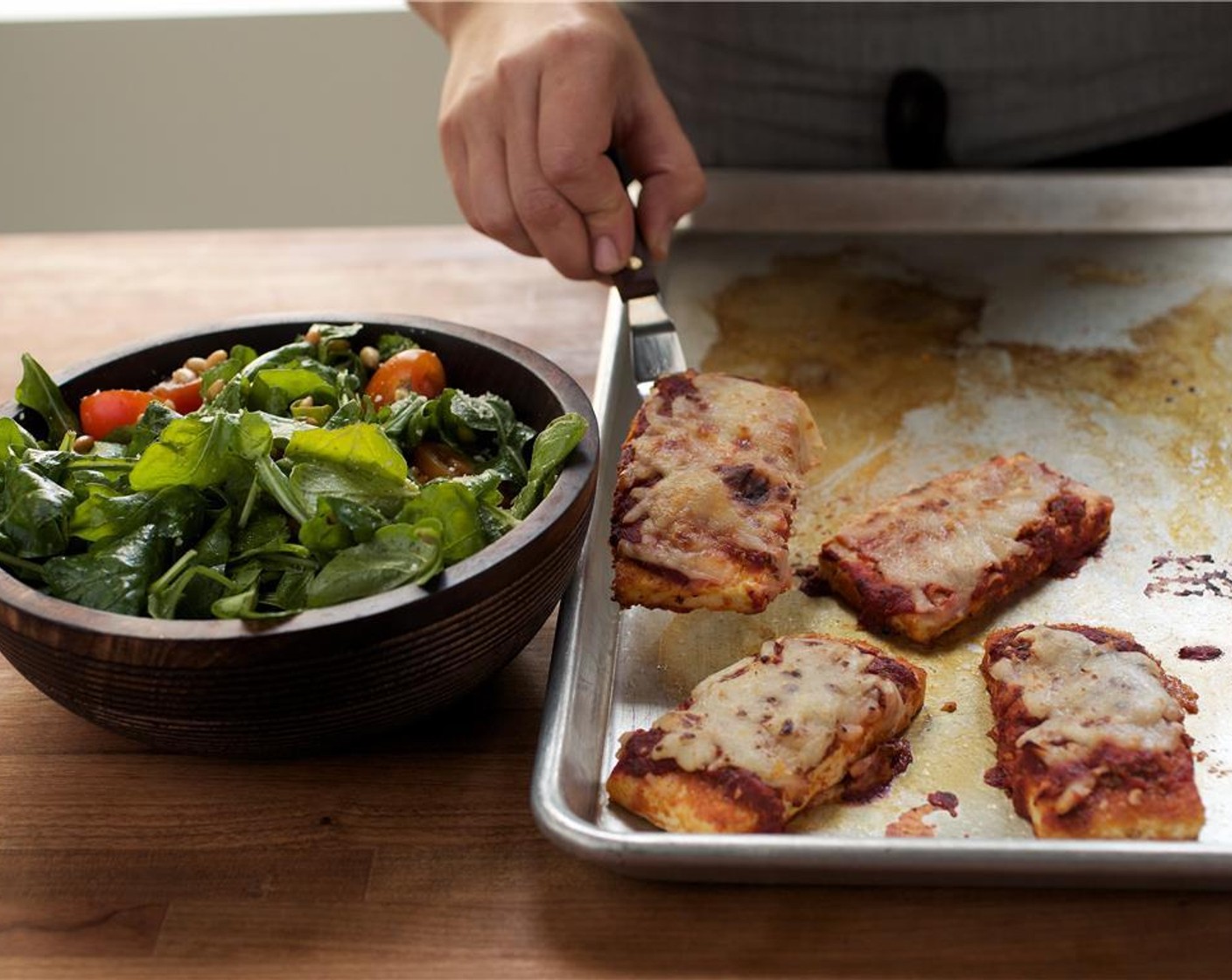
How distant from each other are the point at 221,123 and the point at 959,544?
12.4ft

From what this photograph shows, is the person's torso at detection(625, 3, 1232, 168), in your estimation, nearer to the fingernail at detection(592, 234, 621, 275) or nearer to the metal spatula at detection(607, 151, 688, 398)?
the metal spatula at detection(607, 151, 688, 398)

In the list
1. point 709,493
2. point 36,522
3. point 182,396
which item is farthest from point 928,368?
point 36,522

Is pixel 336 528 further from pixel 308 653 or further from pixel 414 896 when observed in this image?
pixel 414 896

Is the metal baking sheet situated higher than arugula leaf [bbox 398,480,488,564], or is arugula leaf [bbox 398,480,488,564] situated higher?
arugula leaf [bbox 398,480,488,564]

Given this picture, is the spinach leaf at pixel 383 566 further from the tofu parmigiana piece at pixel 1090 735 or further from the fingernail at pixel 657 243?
the fingernail at pixel 657 243

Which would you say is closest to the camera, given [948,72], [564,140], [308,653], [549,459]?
[308,653]

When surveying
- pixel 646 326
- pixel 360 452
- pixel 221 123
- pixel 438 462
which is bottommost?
pixel 221 123

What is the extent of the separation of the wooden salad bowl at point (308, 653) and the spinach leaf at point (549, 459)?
0.06ft

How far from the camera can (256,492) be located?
4.69ft

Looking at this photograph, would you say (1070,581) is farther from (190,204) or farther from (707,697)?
(190,204)

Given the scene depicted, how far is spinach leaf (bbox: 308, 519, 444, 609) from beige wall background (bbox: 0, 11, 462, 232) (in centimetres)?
358

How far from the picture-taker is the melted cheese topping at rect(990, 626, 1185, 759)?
1.36 meters

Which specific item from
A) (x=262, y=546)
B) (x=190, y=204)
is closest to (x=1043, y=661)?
(x=262, y=546)

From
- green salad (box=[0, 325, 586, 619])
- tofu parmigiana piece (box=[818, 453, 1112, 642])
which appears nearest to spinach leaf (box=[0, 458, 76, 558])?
green salad (box=[0, 325, 586, 619])
